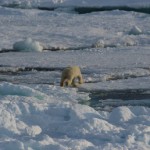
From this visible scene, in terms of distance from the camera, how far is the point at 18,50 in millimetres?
17594

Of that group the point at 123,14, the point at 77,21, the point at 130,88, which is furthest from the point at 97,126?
the point at 123,14

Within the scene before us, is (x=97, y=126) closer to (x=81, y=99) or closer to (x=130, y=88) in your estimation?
(x=81, y=99)

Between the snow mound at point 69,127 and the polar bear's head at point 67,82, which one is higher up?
the snow mound at point 69,127

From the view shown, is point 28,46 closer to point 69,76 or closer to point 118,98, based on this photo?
point 69,76

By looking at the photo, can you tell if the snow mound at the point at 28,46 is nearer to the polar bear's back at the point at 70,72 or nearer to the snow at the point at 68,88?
the snow at the point at 68,88

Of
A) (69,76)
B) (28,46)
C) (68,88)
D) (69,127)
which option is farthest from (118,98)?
(28,46)

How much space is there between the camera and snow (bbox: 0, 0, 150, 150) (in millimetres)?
5953

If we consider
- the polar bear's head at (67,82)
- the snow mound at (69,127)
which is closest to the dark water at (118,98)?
the polar bear's head at (67,82)

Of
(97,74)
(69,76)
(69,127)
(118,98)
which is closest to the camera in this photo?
(69,127)

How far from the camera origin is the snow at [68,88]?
5.95 m

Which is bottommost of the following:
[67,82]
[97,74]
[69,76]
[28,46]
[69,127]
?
[28,46]

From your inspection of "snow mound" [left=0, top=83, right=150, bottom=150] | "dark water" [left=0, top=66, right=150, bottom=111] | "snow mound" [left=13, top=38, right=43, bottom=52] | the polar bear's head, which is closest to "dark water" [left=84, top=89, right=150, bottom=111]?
"dark water" [left=0, top=66, right=150, bottom=111]

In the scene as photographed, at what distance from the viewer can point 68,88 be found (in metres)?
11.0

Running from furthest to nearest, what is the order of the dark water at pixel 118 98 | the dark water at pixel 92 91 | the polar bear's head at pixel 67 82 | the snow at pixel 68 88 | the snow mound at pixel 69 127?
the polar bear's head at pixel 67 82
the dark water at pixel 92 91
the dark water at pixel 118 98
the snow at pixel 68 88
the snow mound at pixel 69 127
